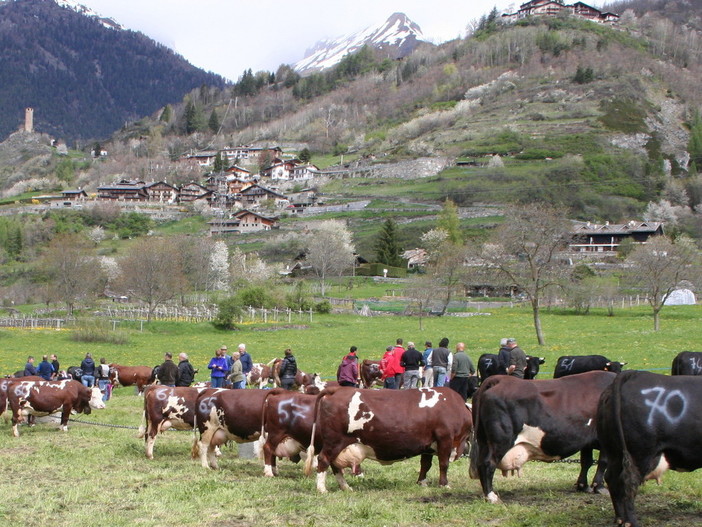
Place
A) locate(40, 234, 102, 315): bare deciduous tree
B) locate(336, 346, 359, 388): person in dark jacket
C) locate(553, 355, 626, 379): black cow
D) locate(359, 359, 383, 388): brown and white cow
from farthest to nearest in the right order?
locate(40, 234, 102, 315): bare deciduous tree, locate(359, 359, 383, 388): brown and white cow, locate(553, 355, 626, 379): black cow, locate(336, 346, 359, 388): person in dark jacket

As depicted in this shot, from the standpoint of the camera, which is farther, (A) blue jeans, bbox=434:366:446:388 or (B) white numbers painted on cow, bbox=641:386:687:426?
(A) blue jeans, bbox=434:366:446:388

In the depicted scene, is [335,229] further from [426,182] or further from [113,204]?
[113,204]

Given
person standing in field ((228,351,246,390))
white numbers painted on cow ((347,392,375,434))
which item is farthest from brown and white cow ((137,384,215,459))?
white numbers painted on cow ((347,392,375,434))

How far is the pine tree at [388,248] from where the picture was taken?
109000 millimetres

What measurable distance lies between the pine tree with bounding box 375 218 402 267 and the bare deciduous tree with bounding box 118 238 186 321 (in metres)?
41.5

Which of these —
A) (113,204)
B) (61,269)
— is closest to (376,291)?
(61,269)

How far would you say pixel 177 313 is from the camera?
68.0 m

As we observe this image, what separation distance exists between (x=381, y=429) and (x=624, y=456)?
163 inches

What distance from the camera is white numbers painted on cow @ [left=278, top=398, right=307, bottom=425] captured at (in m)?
13.4

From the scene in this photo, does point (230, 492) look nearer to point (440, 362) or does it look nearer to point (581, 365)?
point (440, 362)

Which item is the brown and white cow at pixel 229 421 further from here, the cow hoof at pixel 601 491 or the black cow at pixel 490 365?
the black cow at pixel 490 365

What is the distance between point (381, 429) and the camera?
39.4 ft

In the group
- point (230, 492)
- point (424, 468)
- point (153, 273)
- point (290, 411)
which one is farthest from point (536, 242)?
point (153, 273)

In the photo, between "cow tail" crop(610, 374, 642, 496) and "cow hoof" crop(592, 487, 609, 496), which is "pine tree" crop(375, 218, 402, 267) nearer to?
"cow hoof" crop(592, 487, 609, 496)
